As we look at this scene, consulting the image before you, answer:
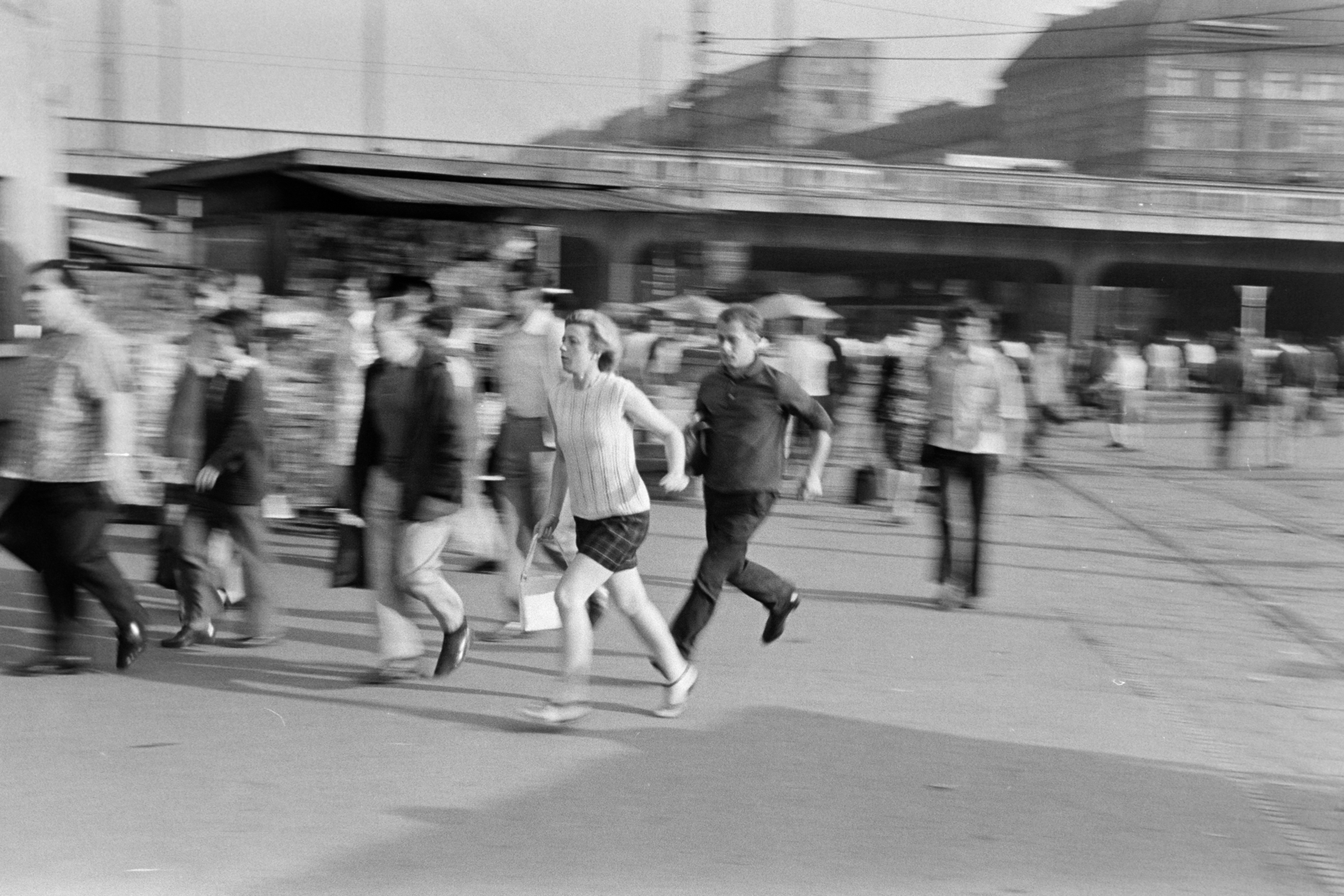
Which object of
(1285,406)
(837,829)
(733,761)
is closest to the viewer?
(837,829)

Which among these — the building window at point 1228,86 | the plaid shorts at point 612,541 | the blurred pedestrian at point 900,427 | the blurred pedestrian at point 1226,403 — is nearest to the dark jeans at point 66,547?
the plaid shorts at point 612,541

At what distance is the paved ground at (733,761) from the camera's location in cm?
470

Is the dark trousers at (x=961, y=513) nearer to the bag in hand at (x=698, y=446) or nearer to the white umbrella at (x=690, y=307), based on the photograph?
the bag in hand at (x=698, y=446)

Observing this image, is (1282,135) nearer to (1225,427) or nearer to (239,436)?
(1225,427)

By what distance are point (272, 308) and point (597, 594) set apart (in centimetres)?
466

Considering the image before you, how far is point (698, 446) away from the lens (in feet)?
23.9

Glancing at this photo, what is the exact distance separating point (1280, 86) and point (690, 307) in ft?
253

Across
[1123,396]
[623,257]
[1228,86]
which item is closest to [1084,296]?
[623,257]

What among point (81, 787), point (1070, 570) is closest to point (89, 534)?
point (81, 787)

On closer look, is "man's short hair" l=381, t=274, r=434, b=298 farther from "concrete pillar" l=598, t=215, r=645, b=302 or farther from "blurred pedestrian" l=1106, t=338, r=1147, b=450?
"concrete pillar" l=598, t=215, r=645, b=302

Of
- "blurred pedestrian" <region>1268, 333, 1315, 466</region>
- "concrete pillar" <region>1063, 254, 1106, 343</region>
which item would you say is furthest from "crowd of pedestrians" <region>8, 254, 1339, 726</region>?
"concrete pillar" <region>1063, 254, 1106, 343</region>

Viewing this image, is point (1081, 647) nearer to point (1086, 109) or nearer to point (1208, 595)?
point (1208, 595)

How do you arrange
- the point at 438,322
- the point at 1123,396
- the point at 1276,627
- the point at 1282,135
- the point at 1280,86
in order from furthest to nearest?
the point at 1282,135 < the point at 1280,86 < the point at 1123,396 < the point at 1276,627 < the point at 438,322

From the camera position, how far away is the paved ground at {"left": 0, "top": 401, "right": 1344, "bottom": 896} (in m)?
4.70
